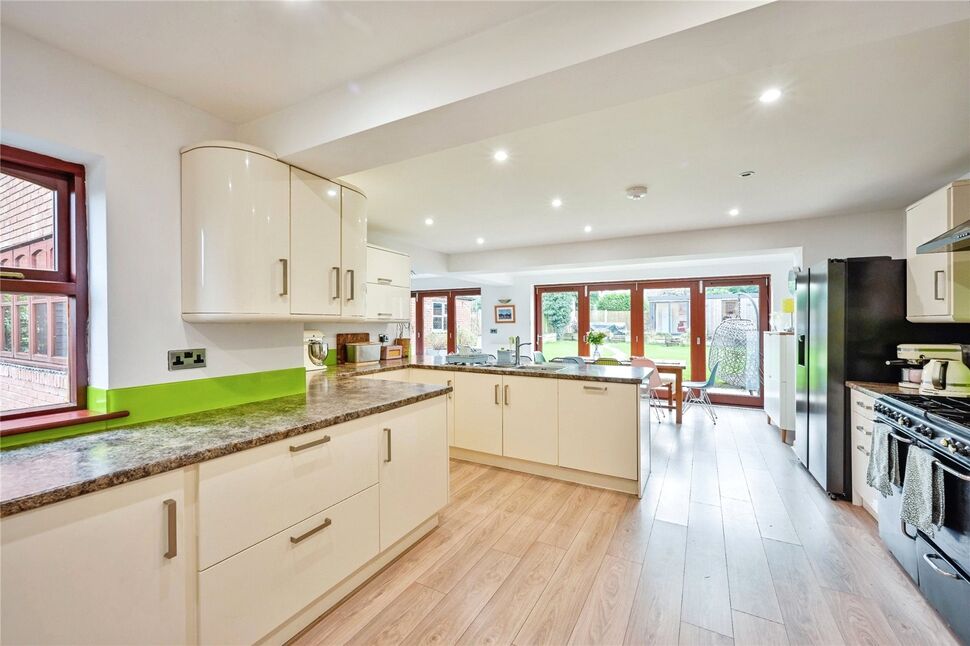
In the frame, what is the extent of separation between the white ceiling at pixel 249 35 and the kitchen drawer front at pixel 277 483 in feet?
4.93

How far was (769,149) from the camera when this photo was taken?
244 cm

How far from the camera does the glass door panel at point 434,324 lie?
8.40 m

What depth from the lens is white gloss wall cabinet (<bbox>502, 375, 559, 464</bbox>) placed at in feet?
10.2

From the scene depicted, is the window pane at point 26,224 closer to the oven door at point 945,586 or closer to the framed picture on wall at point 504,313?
the oven door at point 945,586

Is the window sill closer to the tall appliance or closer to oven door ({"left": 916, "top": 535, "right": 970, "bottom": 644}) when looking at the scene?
oven door ({"left": 916, "top": 535, "right": 970, "bottom": 644})

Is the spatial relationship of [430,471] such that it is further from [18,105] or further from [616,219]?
[616,219]

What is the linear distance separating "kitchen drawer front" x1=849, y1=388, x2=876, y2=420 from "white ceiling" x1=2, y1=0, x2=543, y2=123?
3023 millimetres

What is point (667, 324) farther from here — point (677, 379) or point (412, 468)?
point (412, 468)

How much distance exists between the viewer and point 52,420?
1.43 metres

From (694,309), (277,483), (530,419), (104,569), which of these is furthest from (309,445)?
(694,309)

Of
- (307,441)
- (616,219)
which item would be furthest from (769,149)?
(307,441)

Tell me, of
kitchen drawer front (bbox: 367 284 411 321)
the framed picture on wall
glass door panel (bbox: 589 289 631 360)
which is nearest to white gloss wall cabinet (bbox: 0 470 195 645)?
kitchen drawer front (bbox: 367 284 411 321)

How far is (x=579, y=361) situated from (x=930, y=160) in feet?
9.31

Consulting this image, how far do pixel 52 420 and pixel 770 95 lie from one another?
10.9 feet
